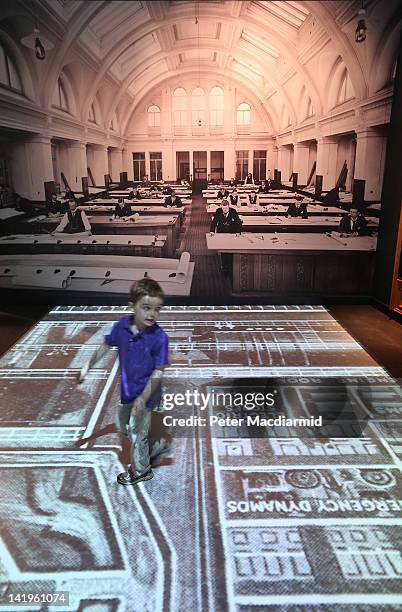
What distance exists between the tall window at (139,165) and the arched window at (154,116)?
1.77 ft

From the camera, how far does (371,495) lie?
11.0 ft

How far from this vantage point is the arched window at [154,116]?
8148 millimetres

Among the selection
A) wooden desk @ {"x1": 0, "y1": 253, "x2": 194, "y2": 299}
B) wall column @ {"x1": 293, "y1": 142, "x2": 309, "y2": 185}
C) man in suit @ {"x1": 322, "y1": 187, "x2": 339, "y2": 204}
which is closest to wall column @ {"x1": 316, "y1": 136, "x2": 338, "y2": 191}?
man in suit @ {"x1": 322, "y1": 187, "x2": 339, "y2": 204}

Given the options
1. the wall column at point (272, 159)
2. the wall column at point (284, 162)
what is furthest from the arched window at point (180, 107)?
the wall column at point (284, 162)

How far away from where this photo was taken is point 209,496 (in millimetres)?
3328

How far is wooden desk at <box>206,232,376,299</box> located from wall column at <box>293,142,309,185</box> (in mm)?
989

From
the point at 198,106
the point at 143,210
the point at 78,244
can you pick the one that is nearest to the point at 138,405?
the point at 78,244

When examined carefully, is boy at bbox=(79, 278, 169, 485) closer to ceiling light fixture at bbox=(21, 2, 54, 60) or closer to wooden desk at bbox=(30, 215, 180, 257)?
wooden desk at bbox=(30, 215, 180, 257)

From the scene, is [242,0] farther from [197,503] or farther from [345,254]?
[197,503]

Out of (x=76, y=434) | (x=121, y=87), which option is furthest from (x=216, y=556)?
(x=121, y=87)

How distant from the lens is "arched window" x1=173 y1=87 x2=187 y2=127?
8031 mm

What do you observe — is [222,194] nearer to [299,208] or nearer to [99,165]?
[299,208]

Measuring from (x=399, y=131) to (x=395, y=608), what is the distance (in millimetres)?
6695

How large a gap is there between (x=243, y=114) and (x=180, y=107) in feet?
3.44
